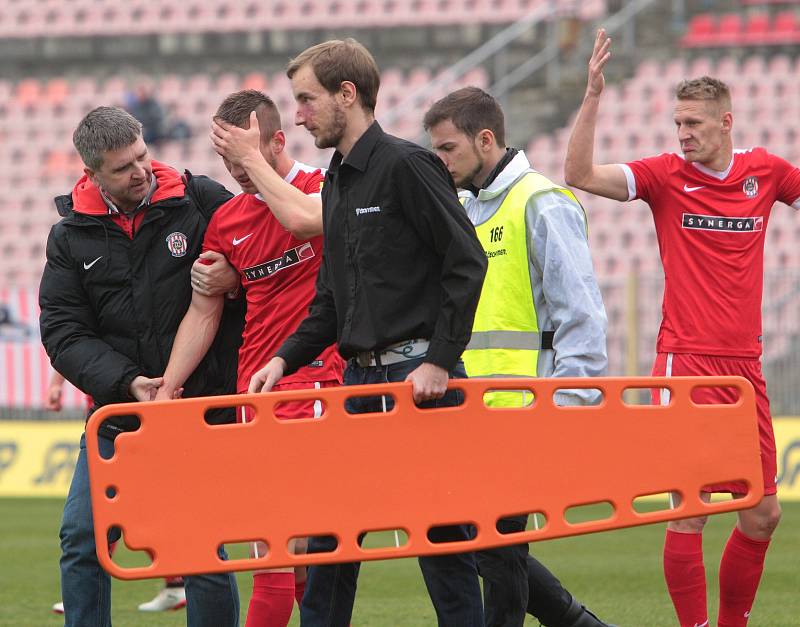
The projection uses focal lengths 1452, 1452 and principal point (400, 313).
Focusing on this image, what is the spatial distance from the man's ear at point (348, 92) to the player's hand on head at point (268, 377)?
2.78ft

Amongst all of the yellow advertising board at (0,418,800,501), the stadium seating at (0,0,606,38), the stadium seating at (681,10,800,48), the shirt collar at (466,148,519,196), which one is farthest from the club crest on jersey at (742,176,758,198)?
the stadium seating at (0,0,606,38)

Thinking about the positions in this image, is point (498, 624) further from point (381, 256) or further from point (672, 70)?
point (672, 70)

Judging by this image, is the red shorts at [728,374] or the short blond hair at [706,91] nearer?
the red shorts at [728,374]

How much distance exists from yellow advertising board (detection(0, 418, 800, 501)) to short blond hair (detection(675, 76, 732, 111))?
7576 mm

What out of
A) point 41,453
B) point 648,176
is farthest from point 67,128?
point 648,176

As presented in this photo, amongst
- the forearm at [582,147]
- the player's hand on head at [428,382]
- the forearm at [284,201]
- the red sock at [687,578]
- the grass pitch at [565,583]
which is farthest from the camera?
the grass pitch at [565,583]

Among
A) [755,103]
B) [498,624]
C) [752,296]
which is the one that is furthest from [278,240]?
[755,103]

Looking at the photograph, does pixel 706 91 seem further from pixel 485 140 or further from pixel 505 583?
pixel 505 583

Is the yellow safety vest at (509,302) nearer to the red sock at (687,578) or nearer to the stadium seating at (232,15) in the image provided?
the red sock at (687,578)

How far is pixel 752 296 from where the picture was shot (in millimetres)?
5742

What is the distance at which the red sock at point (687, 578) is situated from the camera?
5.57 meters

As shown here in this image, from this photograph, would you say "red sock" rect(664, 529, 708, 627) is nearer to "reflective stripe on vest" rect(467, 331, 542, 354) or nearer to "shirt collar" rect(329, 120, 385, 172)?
"reflective stripe on vest" rect(467, 331, 542, 354)

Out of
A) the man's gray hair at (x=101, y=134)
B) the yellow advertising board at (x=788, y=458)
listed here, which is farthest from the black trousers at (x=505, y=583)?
the yellow advertising board at (x=788, y=458)

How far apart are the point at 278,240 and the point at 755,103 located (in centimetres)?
1495
